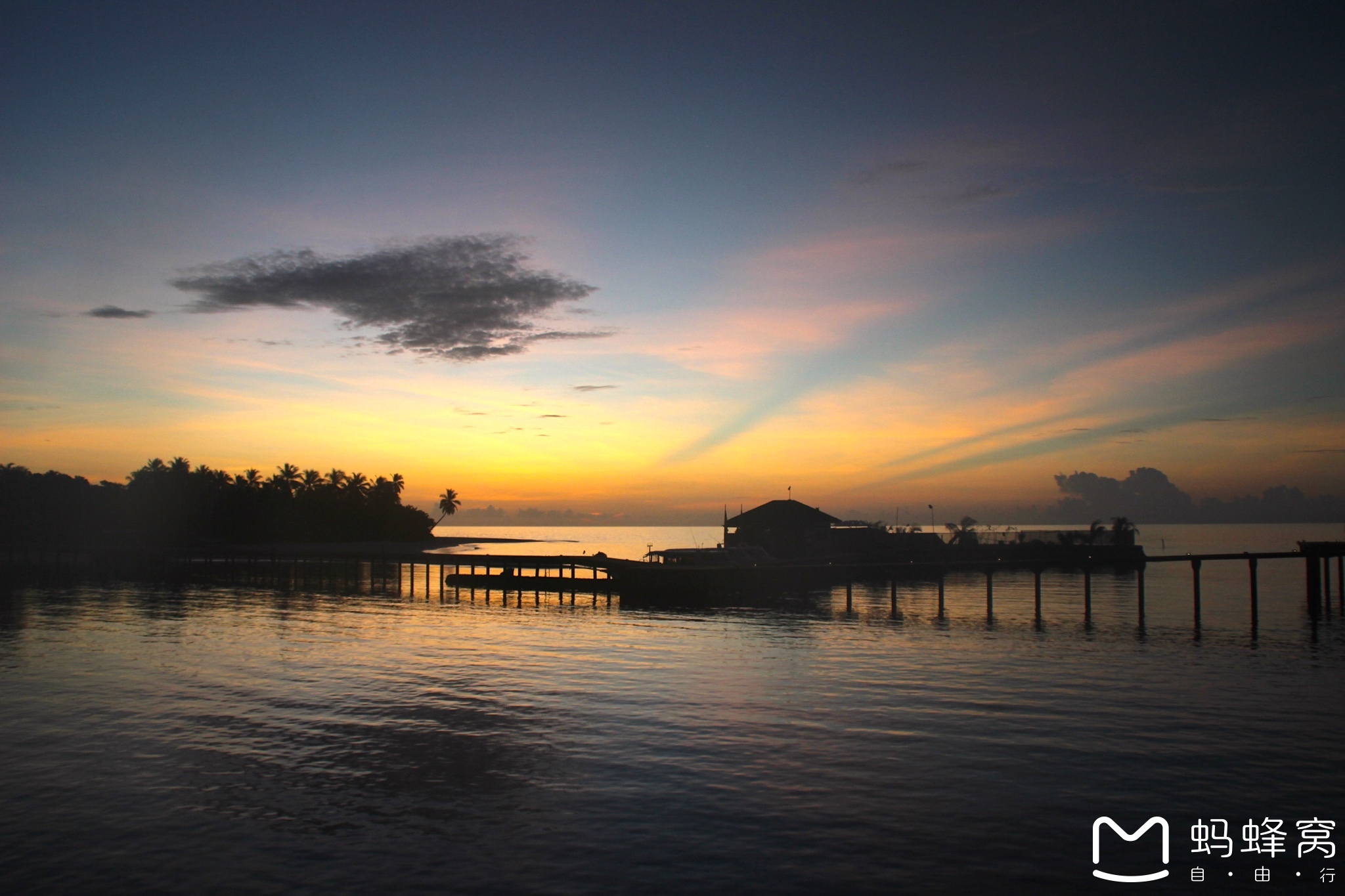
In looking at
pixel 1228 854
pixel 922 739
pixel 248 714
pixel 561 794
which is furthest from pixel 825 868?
pixel 248 714

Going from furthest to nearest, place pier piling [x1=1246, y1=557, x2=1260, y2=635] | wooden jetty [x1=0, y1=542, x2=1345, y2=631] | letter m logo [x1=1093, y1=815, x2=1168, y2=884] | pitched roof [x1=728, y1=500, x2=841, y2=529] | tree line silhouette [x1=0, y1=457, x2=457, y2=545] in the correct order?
tree line silhouette [x1=0, y1=457, x2=457, y2=545], pitched roof [x1=728, y1=500, x2=841, y2=529], wooden jetty [x1=0, y1=542, x2=1345, y2=631], pier piling [x1=1246, y1=557, x2=1260, y2=635], letter m logo [x1=1093, y1=815, x2=1168, y2=884]

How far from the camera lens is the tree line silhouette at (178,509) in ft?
378

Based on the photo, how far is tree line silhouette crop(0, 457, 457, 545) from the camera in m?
115

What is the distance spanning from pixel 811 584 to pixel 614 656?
126ft

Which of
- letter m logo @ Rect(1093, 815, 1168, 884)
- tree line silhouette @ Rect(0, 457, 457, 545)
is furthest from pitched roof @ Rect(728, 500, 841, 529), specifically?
tree line silhouette @ Rect(0, 457, 457, 545)

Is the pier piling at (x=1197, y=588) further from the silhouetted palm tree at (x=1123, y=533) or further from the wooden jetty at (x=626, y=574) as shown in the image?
the silhouetted palm tree at (x=1123, y=533)

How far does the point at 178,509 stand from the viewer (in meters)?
122

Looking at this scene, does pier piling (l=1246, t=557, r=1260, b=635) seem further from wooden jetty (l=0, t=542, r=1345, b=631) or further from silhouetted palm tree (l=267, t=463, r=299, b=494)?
silhouetted palm tree (l=267, t=463, r=299, b=494)

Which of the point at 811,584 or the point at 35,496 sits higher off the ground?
the point at 35,496

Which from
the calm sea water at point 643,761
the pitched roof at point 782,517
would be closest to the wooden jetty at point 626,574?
the pitched roof at point 782,517

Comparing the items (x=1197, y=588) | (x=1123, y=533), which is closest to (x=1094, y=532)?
(x=1123, y=533)

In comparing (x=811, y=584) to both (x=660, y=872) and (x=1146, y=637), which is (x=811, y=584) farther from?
(x=660, y=872)

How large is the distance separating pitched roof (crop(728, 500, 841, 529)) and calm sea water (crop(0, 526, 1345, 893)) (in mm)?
43754

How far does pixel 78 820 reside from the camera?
1327cm
